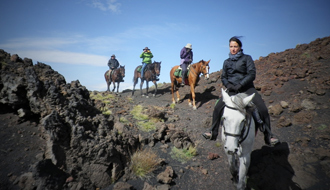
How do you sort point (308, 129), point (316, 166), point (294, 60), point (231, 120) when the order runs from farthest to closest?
1. point (294, 60)
2. point (308, 129)
3. point (316, 166)
4. point (231, 120)

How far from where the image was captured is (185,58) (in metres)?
11.3

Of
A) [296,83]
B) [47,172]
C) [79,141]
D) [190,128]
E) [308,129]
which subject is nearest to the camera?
[47,172]

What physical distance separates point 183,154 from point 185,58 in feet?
25.0

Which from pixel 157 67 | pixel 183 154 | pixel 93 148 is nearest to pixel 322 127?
pixel 183 154

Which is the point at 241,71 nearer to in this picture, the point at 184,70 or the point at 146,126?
the point at 146,126

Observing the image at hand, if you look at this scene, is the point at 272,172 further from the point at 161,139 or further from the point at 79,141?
the point at 79,141

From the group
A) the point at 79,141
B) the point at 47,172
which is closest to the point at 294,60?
the point at 79,141

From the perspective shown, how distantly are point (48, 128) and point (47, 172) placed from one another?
93 centimetres

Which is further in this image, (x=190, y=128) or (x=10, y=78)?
(x=190, y=128)

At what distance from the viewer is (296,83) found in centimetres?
900

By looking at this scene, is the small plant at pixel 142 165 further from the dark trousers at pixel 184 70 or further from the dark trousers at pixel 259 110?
the dark trousers at pixel 184 70

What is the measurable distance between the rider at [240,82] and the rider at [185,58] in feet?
23.6

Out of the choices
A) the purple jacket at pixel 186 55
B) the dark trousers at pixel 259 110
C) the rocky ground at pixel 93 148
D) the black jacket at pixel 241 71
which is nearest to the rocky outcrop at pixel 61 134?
the rocky ground at pixel 93 148

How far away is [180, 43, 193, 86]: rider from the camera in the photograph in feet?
36.6
